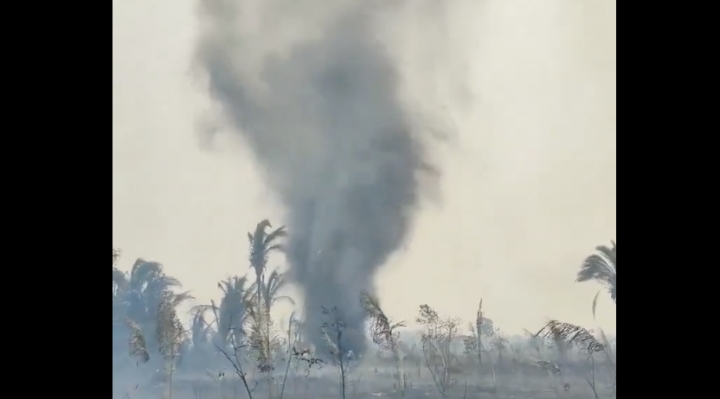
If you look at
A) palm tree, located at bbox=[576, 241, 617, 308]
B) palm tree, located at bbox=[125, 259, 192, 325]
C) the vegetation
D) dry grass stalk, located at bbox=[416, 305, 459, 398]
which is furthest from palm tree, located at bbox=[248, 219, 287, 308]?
palm tree, located at bbox=[576, 241, 617, 308]

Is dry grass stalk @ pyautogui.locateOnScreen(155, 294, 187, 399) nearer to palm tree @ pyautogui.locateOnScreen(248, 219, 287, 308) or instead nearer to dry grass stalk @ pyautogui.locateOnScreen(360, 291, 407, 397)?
palm tree @ pyautogui.locateOnScreen(248, 219, 287, 308)

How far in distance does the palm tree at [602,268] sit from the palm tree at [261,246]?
1509 millimetres

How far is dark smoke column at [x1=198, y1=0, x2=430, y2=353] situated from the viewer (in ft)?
10.5

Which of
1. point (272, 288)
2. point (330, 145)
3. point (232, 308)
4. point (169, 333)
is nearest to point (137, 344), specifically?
point (169, 333)

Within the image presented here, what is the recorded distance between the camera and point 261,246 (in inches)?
127

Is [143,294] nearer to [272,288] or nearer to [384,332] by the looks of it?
[272,288]

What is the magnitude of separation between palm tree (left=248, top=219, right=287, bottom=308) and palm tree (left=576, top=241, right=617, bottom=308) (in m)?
1.51

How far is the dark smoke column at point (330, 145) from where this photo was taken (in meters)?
3.21

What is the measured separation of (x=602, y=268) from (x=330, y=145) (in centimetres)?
149
